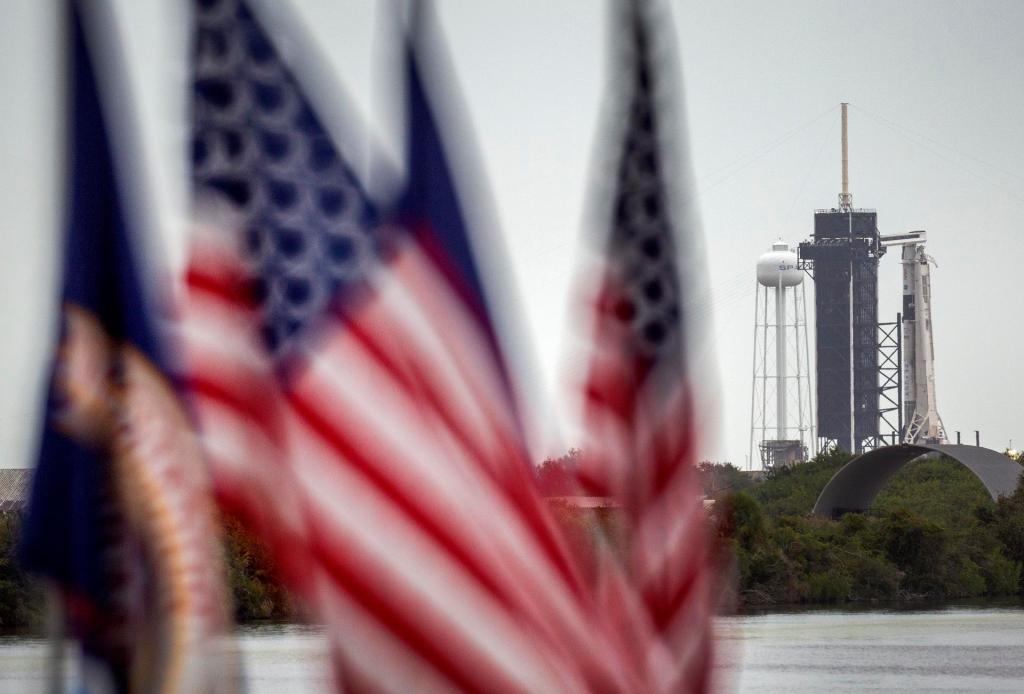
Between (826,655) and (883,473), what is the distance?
26.7 metres

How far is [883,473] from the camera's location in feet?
198

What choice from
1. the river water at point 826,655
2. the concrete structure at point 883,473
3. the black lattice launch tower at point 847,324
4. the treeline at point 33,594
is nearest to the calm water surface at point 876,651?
the river water at point 826,655

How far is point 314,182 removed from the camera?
7.50 m

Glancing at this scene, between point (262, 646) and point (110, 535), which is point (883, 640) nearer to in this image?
point (262, 646)

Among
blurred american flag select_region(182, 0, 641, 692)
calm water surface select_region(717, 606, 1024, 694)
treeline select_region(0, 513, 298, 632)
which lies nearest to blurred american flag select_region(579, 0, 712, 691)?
blurred american flag select_region(182, 0, 641, 692)

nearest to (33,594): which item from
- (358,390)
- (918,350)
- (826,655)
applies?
(826,655)

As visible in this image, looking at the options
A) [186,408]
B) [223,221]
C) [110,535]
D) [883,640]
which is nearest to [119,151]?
[223,221]

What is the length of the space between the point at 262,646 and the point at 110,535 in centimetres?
2739

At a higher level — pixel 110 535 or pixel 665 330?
pixel 665 330

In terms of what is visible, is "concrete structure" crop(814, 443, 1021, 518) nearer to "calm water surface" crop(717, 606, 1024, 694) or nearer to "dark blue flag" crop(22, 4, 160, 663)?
"calm water surface" crop(717, 606, 1024, 694)

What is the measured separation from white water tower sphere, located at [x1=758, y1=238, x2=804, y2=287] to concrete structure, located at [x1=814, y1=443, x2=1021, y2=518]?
5223 cm

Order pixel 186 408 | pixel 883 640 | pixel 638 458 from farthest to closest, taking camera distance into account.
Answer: pixel 883 640 < pixel 638 458 < pixel 186 408

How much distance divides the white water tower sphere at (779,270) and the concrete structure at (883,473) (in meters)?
52.2

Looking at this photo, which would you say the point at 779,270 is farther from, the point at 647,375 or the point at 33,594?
the point at 647,375
